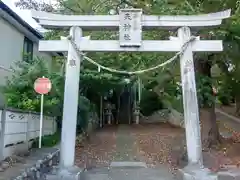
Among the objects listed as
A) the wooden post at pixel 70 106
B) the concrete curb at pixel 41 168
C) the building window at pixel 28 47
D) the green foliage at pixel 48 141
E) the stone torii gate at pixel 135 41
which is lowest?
the concrete curb at pixel 41 168

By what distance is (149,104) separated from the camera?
34.1 metres

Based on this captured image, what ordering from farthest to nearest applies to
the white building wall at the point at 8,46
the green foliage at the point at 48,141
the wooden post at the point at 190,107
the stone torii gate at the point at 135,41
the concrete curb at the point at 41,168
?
the white building wall at the point at 8,46 → the green foliage at the point at 48,141 → the stone torii gate at the point at 135,41 → the wooden post at the point at 190,107 → the concrete curb at the point at 41,168

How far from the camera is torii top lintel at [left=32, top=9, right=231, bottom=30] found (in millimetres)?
10836

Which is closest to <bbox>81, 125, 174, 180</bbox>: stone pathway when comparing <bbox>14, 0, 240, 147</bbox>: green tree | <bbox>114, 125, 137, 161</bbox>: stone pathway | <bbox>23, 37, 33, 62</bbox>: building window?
<bbox>114, 125, 137, 161</bbox>: stone pathway

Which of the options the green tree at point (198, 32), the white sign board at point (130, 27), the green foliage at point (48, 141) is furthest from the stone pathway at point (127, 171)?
the white sign board at point (130, 27)

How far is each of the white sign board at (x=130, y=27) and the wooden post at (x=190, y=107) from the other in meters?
1.32

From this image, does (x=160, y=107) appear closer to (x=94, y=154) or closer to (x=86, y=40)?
(x=94, y=154)

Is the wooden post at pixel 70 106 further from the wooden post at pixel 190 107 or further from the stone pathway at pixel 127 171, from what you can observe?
the wooden post at pixel 190 107

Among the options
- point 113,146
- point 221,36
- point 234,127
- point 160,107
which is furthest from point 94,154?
point 160,107

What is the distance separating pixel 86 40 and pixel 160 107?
77.1 ft

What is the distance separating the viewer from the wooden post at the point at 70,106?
1028cm

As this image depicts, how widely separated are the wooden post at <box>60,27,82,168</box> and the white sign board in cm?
131

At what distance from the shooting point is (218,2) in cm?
1288

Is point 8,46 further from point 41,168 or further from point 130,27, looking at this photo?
point 41,168
